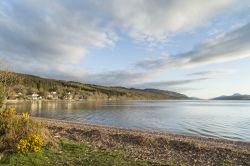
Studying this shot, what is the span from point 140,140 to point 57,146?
21.4 ft

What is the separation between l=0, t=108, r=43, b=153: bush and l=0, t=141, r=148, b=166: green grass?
40 centimetres

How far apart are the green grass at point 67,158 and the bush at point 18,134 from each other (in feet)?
1.31

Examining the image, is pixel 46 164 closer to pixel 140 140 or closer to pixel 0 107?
pixel 0 107

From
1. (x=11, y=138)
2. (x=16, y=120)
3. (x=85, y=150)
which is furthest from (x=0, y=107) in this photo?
(x=85, y=150)

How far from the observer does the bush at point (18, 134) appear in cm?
1227

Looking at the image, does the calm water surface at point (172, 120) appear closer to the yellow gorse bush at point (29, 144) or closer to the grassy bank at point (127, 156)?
the grassy bank at point (127, 156)

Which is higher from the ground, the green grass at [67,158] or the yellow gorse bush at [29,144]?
the yellow gorse bush at [29,144]

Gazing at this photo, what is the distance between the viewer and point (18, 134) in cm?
1357

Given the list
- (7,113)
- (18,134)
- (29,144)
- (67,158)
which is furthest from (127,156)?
(7,113)

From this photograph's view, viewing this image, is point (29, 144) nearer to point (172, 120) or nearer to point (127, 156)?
point (127, 156)

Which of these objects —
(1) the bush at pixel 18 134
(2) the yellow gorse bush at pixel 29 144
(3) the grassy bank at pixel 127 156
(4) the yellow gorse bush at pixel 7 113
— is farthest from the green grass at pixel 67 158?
(4) the yellow gorse bush at pixel 7 113

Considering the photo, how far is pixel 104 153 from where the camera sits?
14102mm

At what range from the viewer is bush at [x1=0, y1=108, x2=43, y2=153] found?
1227 centimetres

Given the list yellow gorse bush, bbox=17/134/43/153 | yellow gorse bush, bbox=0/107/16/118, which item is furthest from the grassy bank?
yellow gorse bush, bbox=0/107/16/118
